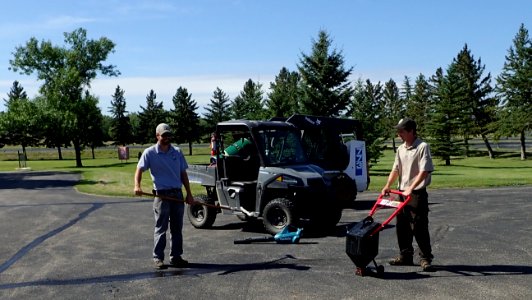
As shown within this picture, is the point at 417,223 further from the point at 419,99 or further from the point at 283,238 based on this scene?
the point at 419,99

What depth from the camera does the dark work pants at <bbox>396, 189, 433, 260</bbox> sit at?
6.61m

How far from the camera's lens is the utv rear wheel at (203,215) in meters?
10.4

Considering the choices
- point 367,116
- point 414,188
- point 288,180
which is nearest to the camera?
point 414,188

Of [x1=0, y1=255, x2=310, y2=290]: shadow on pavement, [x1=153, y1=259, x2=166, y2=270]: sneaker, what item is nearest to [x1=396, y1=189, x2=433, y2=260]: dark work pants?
[x1=0, y1=255, x2=310, y2=290]: shadow on pavement

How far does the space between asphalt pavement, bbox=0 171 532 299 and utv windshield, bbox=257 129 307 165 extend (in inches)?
58.4

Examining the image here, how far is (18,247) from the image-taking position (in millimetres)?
8766

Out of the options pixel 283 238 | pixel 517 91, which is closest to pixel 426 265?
pixel 283 238

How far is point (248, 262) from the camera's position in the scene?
7.28 m

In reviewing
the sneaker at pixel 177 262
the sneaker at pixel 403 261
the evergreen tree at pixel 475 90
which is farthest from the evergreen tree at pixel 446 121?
the sneaker at pixel 177 262

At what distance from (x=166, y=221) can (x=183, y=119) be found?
64.3 meters

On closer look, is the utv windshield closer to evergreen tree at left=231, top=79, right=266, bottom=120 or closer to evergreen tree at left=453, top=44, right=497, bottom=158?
evergreen tree at left=231, top=79, right=266, bottom=120

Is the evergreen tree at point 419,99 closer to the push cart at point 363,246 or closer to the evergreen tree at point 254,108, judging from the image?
the evergreen tree at point 254,108

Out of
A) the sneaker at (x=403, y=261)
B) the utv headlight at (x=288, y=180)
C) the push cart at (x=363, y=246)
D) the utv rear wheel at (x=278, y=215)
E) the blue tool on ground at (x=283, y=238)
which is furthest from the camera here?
the utv headlight at (x=288, y=180)

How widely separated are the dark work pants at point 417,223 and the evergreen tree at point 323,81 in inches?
908
